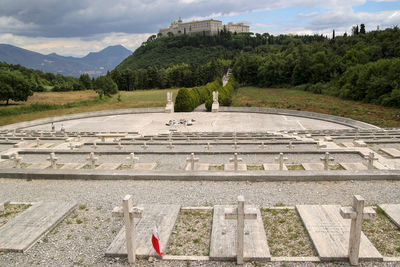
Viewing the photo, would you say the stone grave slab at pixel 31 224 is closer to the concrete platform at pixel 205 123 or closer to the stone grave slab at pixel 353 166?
the stone grave slab at pixel 353 166

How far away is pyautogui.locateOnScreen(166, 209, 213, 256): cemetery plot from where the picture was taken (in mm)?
5160

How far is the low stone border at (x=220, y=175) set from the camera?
26.9 feet

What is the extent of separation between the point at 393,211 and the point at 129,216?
5.55 m

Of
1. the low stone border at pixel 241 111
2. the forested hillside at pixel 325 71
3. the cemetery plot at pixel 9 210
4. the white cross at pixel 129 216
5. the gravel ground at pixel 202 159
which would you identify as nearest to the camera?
the white cross at pixel 129 216

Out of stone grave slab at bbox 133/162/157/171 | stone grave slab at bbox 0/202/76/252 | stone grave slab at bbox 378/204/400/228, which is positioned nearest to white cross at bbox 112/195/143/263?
stone grave slab at bbox 0/202/76/252

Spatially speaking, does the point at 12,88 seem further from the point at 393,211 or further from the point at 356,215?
the point at 356,215

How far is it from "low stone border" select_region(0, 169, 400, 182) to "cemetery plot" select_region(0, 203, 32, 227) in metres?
1.93

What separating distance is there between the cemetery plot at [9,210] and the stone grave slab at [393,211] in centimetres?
827

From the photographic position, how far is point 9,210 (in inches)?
276

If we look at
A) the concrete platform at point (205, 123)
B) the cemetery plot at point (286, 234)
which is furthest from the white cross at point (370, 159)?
the concrete platform at point (205, 123)

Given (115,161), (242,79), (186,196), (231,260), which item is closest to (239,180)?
(186,196)

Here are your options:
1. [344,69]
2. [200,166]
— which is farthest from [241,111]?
[344,69]

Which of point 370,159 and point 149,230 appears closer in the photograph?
point 149,230

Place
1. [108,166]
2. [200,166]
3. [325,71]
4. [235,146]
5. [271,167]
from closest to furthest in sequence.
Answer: [271,167] < [200,166] < [108,166] < [235,146] < [325,71]
